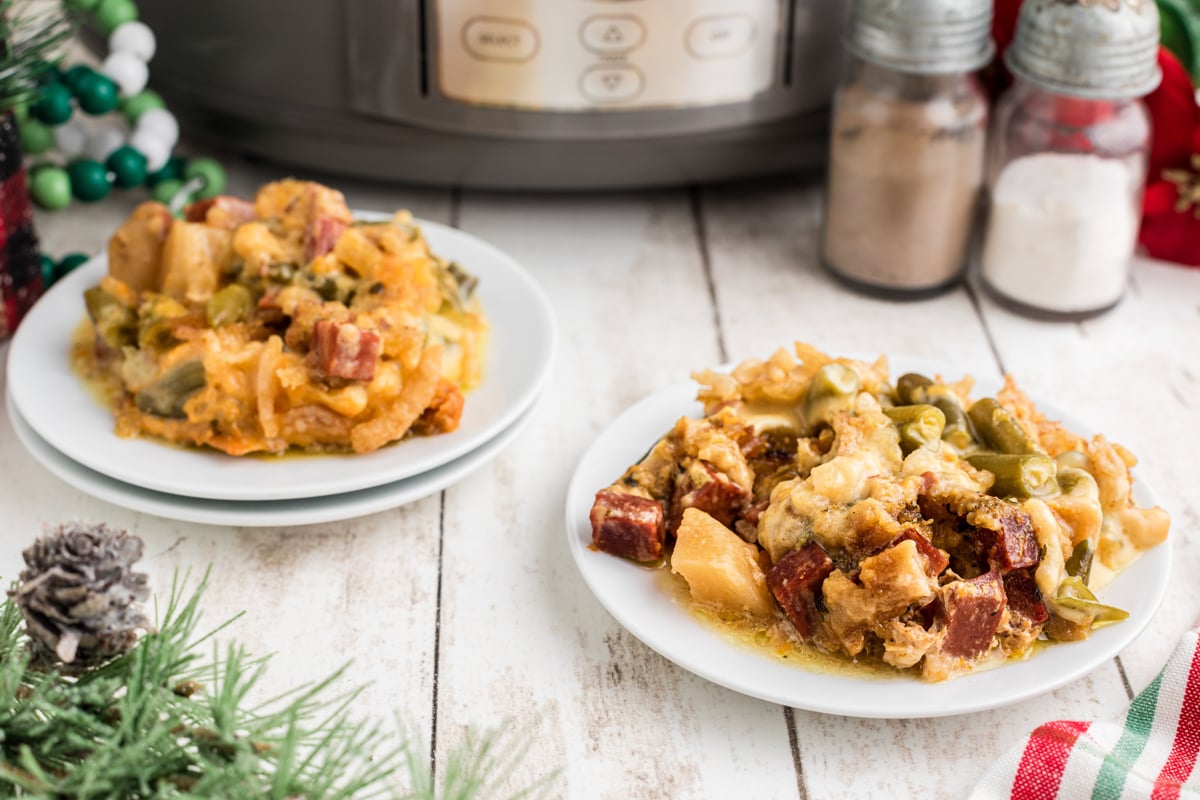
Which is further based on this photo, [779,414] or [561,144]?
[561,144]

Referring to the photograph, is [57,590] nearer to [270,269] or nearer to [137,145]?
[270,269]

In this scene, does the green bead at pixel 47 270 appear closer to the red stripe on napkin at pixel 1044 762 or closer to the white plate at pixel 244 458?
the white plate at pixel 244 458

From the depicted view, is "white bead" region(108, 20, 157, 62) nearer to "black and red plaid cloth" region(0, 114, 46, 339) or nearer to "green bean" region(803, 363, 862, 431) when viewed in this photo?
"black and red plaid cloth" region(0, 114, 46, 339)

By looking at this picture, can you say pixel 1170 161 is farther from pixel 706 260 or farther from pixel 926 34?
pixel 706 260

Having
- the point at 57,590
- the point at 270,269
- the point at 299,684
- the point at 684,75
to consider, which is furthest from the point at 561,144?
the point at 57,590

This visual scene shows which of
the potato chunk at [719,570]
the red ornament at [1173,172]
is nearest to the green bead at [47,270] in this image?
the potato chunk at [719,570]

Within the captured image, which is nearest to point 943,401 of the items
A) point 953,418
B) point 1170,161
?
point 953,418
